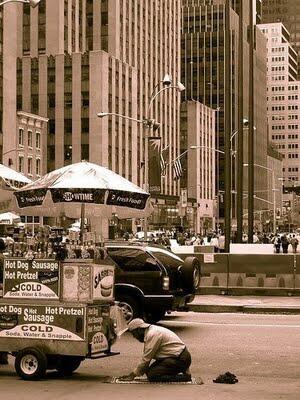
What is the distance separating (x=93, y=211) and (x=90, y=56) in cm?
9202

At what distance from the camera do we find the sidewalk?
2148cm

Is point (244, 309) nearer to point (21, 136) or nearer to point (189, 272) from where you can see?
point (189, 272)

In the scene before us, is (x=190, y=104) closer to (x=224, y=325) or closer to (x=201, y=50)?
(x=201, y=50)

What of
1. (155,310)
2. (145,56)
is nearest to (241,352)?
(155,310)

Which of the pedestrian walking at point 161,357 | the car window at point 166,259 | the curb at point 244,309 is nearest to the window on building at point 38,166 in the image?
the curb at point 244,309

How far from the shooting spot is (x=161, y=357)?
10.9m

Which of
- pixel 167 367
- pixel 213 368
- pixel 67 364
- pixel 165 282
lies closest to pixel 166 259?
pixel 165 282

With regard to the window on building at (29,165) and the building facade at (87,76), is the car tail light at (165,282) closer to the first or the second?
the building facade at (87,76)

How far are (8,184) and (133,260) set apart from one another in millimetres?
3678

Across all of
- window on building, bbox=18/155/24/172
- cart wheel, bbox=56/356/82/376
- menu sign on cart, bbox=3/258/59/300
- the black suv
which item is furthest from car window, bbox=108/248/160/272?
window on building, bbox=18/155/24/172

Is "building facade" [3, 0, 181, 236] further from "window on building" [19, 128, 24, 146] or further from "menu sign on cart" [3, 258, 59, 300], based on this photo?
"menu sign on cart" [3, 258, 59, 300]

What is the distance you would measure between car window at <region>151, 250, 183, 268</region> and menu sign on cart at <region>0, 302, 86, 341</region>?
6.39m

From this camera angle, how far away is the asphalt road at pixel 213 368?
1039 cm

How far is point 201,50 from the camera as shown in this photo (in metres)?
163
